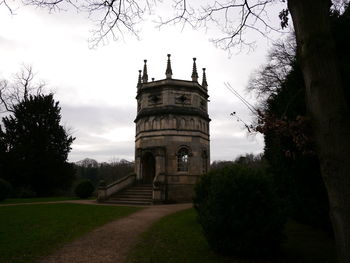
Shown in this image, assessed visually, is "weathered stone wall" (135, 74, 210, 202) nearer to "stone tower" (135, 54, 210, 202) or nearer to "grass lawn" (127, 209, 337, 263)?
"stone tower" (135, 54, 210, 202)

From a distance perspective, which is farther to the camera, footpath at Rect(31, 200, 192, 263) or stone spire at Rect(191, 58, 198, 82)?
stone spire at Rect(191, 58, 198, 82)

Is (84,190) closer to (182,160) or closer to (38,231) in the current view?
(182,160)

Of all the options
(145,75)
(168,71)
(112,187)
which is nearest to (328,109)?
(112,187)

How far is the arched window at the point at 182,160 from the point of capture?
23031 millimetres

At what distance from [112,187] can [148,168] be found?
4.11m

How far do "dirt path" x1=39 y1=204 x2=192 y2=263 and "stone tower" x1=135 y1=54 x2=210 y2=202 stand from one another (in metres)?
11.0

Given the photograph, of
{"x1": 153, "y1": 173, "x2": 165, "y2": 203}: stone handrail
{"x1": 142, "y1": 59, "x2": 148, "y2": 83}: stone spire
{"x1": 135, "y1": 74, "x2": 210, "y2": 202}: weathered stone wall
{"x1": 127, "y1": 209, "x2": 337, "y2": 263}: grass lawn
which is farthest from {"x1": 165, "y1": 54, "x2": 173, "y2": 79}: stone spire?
{"x1": 127, "y1": 209, "x2": 337, "y2": 263}: grass lawn

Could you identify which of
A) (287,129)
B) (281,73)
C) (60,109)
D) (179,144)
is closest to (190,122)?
(179,144)

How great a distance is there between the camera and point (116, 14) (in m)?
6.06

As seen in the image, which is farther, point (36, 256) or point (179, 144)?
point (179, 144)

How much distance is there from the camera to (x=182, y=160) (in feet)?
76.3

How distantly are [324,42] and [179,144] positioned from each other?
64.7ft

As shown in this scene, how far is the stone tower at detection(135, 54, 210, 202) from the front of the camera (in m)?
22.5

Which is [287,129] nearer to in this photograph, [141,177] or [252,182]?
[252,182]
